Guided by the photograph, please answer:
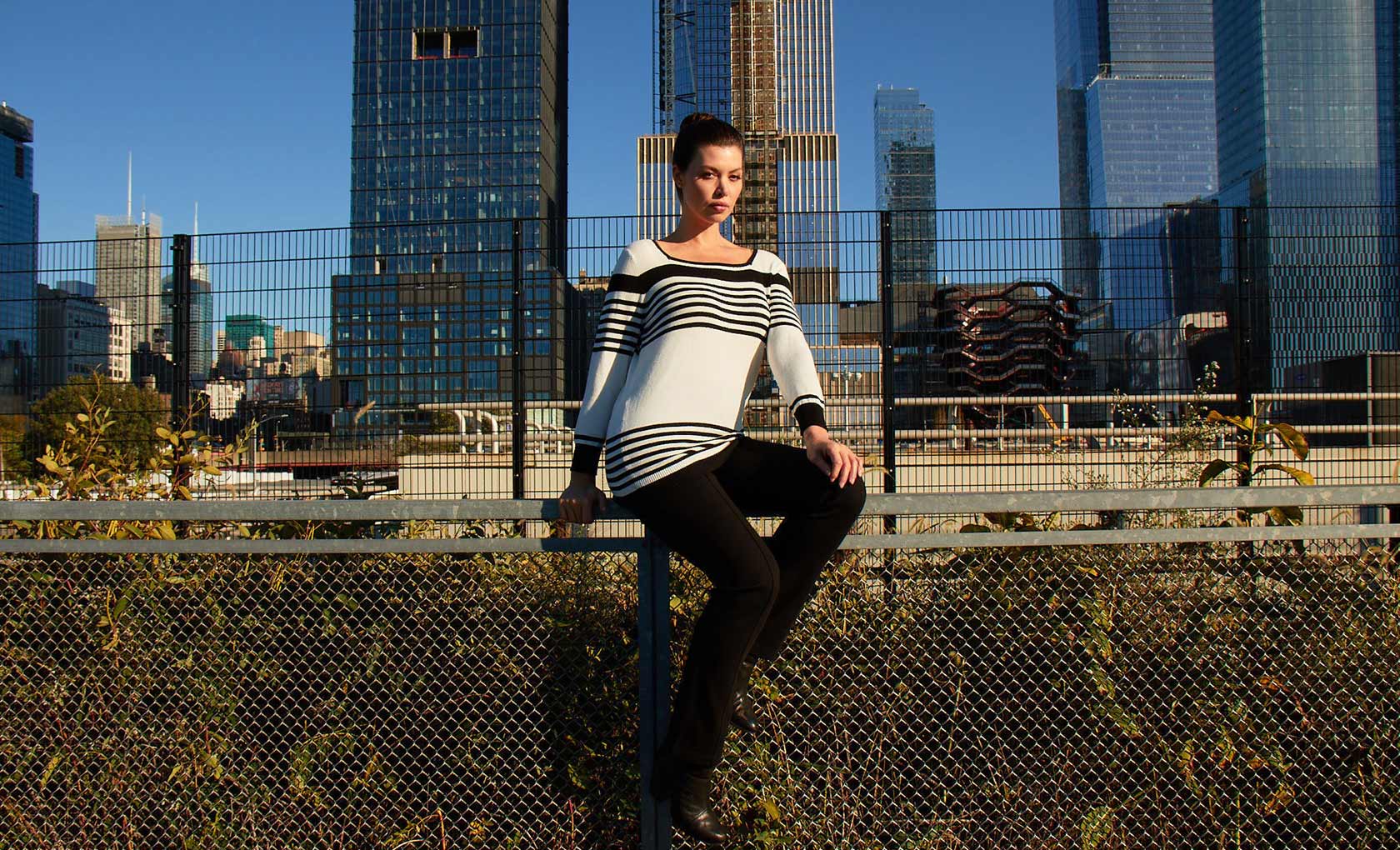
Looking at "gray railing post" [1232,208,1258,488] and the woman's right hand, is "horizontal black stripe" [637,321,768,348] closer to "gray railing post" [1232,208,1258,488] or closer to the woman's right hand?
the woman's right hand

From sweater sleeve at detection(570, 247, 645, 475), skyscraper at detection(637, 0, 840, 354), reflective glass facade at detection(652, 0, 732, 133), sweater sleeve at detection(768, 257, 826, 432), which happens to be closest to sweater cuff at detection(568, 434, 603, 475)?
sweater sleeve at detection(570, 247, 645, 475)

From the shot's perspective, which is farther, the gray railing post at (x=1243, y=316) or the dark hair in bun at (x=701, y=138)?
the gray railing post at (x=1243, y=316)

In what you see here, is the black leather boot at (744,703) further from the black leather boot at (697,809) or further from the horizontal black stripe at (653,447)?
the horizontal black stripe at (653,447)

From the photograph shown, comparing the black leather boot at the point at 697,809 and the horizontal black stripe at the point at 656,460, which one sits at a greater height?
the horizontal black stripe at the point at 656,460

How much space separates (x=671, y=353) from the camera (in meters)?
1.99

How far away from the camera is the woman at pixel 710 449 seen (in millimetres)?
1903

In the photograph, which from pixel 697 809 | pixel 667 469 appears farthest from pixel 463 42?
pixel 697 809

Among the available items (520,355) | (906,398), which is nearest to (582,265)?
(520,355)

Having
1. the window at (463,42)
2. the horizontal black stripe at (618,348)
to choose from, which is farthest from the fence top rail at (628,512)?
the window at (463,42)

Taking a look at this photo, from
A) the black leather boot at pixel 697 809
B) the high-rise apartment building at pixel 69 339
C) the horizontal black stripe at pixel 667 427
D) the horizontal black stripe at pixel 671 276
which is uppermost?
the high-rise apartment building at pixel 69 339

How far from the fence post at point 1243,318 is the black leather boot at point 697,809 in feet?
18.4

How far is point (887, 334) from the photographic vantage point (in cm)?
609

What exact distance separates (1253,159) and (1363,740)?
177 meters

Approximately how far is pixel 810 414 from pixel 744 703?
71 centimetres
